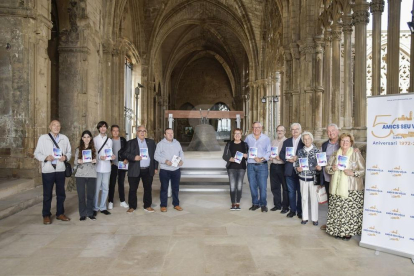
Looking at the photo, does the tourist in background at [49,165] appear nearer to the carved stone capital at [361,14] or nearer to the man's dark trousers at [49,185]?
the man's dark trousers at [49,185]

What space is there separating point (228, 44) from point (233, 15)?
7.41m

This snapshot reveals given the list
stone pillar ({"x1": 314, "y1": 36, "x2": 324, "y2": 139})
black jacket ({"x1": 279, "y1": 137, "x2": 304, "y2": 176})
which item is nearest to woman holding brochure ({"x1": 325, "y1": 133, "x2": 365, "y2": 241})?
black jacket ({"x1": 279, "y1": 137, "x2": 304, "y2": 176})

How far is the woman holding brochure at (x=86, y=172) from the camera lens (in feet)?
17.2

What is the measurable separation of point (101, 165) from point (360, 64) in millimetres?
6241

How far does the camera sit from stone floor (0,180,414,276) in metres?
3.45

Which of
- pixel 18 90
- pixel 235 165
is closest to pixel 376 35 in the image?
pixel 235 165

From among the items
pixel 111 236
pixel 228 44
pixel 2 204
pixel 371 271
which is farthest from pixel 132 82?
pixel 371 271

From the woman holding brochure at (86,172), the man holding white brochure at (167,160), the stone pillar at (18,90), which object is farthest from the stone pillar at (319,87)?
the stone pillar at (18,90)

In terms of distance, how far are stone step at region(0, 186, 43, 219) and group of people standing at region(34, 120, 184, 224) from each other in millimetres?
879

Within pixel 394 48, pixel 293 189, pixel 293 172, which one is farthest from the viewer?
pixel 394 48

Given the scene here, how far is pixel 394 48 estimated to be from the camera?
650 centimetres

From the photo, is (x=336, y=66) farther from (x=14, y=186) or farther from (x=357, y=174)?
(x=14, y=186)

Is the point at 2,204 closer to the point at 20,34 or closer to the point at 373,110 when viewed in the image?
the point at 20,34

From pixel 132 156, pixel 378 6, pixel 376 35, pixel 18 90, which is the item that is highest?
pixel 378 6
